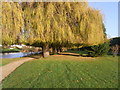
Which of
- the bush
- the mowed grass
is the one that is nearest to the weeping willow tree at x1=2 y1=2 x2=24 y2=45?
the mowed grass

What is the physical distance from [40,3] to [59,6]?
169 cm

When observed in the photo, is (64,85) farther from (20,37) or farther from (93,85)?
(20,37)

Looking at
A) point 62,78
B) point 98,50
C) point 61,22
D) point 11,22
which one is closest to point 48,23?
point 61,22

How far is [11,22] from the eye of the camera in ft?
35.7

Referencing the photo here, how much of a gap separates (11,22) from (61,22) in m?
4.11

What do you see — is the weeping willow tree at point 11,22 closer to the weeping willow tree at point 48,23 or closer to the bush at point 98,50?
the weeping willow tree at point 48,23

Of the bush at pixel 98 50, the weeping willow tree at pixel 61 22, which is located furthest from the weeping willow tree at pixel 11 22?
the bush at pixel 98 50

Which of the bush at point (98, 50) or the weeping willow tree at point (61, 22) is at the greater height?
the weeping willow tree at point (61, 22)

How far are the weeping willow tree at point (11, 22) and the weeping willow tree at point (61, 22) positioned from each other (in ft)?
2.13

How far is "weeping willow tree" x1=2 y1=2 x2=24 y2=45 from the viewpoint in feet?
35.1

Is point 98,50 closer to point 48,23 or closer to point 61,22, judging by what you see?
point 61,22

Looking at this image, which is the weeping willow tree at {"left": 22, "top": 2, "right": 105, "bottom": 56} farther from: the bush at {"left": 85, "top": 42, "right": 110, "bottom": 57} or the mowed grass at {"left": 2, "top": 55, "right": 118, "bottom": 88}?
the bush at {"left": 85, "top": 42, "right": 110, "bottom": 57}

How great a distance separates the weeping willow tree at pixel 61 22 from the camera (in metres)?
11.2

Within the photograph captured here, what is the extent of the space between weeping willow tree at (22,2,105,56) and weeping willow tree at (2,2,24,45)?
25.5 inches
